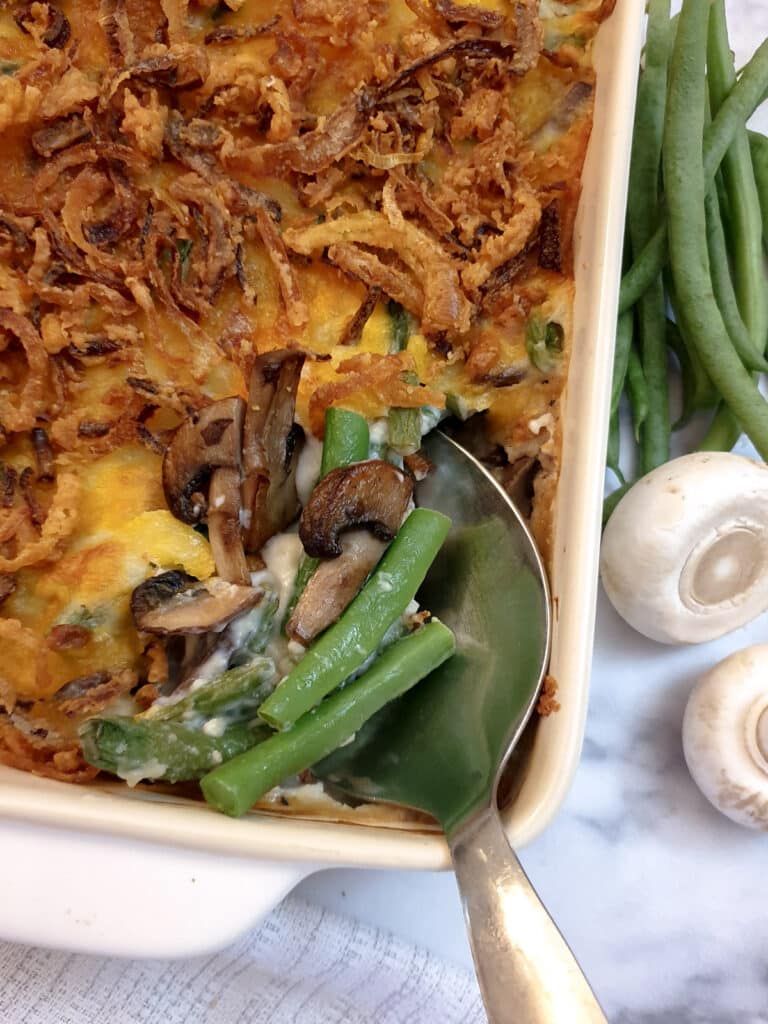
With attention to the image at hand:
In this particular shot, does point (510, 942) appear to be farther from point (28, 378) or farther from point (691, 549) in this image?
A: point (28, 378)

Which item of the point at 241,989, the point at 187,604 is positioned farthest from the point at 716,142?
the point at 241,989

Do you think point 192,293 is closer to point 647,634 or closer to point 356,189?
point 356,189

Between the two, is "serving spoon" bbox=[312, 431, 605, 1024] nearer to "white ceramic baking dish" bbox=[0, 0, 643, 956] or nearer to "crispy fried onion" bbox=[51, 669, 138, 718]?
"white ceramic baking dish" bbox=[0, 0, 643, 956]

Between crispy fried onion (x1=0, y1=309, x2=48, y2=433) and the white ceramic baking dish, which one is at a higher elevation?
crispy fried onion (x1=0, y1=309, x2=48, y2=433)

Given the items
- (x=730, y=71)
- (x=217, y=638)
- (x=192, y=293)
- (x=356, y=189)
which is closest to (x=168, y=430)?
(x=192, y=293)

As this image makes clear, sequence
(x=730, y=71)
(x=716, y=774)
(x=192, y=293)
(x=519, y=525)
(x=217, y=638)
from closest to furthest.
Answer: (x=217, y=638) → (x=519, y=525) → (x=192, y=293) → (x=716, y=774) → (x=730, y=71)

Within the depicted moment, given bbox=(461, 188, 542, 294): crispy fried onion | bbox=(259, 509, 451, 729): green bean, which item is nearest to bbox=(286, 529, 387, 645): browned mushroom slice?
bbox=(259, 509, 451, 729): green bean
